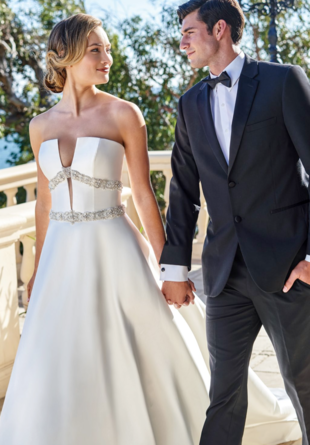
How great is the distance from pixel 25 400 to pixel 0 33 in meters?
8.06

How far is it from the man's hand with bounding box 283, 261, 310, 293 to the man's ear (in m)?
0.81

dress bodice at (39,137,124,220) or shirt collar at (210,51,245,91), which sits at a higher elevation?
shirt collar at (210,51,245,91)

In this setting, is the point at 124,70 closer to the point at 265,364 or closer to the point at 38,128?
the point at 265,364

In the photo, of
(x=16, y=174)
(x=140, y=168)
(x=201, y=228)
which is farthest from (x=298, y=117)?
(x=201, y=228)

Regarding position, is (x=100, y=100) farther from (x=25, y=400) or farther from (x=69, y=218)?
(x=25, y=400)

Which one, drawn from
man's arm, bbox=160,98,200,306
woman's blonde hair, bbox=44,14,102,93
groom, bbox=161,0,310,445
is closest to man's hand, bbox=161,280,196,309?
man's arm, bbox=160,98,200,306

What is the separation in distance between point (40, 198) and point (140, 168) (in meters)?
0.54

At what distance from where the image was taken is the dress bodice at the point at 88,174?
2.73 metres

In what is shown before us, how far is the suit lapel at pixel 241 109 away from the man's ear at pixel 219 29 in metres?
0.16

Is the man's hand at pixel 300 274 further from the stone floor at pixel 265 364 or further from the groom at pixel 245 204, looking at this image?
the stone floor at pixel 265 364

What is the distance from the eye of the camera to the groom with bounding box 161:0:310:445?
2189mm

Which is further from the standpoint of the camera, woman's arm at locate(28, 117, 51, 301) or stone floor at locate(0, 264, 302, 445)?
stone floor at locate(0, 264, 302, 445)

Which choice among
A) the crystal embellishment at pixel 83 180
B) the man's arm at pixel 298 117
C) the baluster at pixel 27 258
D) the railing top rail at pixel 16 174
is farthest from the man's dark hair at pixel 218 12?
the railing top rail at pixel 16 174

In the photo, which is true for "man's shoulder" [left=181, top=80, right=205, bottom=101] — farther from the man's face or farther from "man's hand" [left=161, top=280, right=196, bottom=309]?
"man's hand" [left=161, top=280, right=196, bottom=309]
